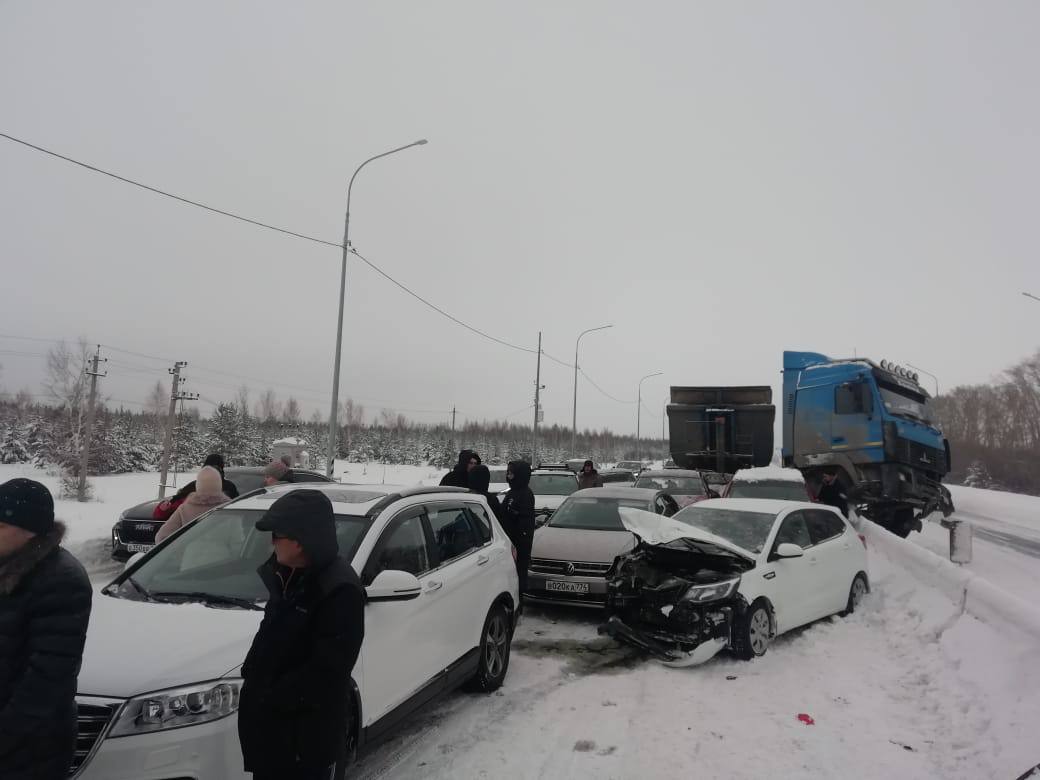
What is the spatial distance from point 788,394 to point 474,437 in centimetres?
12806

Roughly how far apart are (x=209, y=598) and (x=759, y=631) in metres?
5.09

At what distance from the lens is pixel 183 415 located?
62594 millimetres

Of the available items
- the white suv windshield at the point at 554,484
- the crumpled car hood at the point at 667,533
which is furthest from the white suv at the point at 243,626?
A: the white suv windshield at the point at 554,484

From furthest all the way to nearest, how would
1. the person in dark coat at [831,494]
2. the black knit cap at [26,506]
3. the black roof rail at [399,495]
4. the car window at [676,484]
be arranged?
the car window at [676,484] → the person in dark coat at [831,494] → the black roof rail at [399,495] → the black knit cap at [26,506]

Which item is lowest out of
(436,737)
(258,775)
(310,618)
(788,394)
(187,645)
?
(436,737)

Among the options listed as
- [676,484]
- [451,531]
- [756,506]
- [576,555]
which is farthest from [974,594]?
[676,484]

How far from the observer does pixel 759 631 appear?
20.9 ft

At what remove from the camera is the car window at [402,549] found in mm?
4035

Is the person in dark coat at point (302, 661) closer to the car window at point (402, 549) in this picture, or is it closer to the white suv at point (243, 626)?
the white suv at point (243, 626)

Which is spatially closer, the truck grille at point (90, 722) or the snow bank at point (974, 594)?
the truck grille at point (90, 722)

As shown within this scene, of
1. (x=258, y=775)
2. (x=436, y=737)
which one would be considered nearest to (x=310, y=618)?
(x=258, y=775)

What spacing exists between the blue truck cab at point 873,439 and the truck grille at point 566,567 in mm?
7409

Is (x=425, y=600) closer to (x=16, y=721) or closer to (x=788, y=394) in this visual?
(x=16, y=721)

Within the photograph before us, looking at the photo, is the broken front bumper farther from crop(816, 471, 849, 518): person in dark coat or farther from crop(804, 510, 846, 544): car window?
crop(816, 471, 849, 518): person in dark coat
